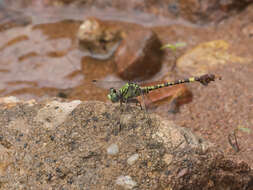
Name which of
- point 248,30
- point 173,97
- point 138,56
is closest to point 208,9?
point 248,30

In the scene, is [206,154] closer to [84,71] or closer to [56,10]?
[84,71]

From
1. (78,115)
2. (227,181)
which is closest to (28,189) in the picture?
(78,115)

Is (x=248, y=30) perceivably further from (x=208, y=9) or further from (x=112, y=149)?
(x=112, y=149)

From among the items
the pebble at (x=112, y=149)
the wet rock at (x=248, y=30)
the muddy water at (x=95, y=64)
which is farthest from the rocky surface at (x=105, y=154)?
the wet rock at (x=248, y=30)

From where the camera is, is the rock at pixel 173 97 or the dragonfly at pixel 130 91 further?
the rock at pixel 173 97

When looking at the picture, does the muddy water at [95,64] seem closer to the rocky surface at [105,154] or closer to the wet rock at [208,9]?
the wet rock at [208,9]

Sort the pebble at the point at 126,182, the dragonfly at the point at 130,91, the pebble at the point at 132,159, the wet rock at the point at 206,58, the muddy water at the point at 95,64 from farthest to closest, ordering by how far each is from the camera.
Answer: the wet rock at the point at 206,58
the muddy water at the point at 95,64
the dragonfly at the point at 130,91
the pebble at the point at 132,159
the pebble at the point at 126,182
